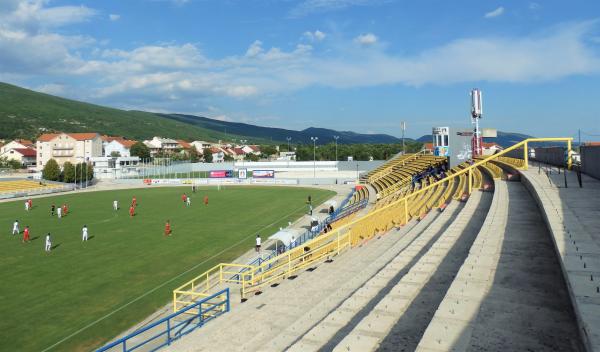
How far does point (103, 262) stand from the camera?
21.3 meters

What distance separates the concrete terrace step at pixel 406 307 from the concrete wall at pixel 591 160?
882cm

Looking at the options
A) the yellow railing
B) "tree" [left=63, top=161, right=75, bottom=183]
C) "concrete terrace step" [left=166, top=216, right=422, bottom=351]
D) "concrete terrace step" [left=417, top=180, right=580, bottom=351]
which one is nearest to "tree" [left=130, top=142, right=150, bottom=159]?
"tree" [left=63, top=161, right=75, bottom=183]

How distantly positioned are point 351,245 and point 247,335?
32.2ft

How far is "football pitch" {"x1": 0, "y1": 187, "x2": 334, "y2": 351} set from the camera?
534 inches

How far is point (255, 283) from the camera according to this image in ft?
50.6

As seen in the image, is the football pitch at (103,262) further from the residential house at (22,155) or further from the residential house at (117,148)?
the residential house at (22,155)

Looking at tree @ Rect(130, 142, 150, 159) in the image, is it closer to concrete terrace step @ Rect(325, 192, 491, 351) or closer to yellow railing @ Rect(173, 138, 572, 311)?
yellow railing @ Rect(173, 138, 572, 311)

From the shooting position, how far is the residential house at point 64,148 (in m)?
122

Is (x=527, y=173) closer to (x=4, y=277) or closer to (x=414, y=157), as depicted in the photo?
(x=4, y=277)

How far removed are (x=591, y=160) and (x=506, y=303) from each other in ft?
47.9

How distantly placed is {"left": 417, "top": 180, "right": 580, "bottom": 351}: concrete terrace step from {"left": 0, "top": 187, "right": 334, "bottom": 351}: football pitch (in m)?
10.6

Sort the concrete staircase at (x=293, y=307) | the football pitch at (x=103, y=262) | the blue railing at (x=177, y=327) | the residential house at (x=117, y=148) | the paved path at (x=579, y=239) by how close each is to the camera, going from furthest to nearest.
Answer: the residential house at (x=117, y=148), the football pitch at (x=103, y=262), the blue railing at (x=177, y=327), the concrete staircase at (x=293, y=307), the paved path at (x=579, y=239)

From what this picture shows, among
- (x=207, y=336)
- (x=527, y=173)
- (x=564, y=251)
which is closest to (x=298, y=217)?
(x=527, y=173)

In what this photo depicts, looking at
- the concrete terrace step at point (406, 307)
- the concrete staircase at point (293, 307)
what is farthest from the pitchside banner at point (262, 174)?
the concrete terrace step at point (406, 307)
